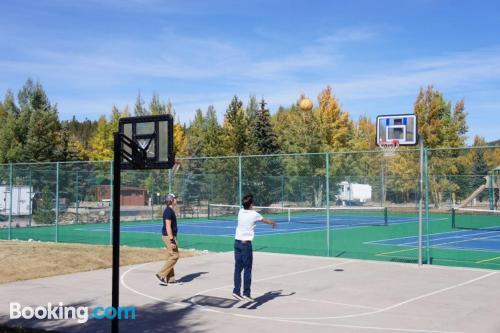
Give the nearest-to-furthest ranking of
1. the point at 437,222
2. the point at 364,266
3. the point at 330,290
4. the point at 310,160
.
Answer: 1. the point at 330,290
2. the point at 364,266
3. the point at 437,222
4. the point at 310,160

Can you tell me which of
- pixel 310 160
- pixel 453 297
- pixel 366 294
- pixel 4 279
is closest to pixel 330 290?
pixel 366 294

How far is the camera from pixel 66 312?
10562 millimetres

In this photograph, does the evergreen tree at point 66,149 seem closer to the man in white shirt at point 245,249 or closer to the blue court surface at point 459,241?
the blue court surface at point 459,241

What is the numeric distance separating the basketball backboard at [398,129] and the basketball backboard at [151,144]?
31.6 ft

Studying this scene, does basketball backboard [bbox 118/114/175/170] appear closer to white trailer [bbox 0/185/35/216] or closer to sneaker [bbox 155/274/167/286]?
sneaker [bbox 155/274/167/286]

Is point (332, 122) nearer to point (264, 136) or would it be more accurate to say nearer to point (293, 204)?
point (264, 136)

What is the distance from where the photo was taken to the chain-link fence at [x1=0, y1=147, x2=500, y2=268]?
2188 cm

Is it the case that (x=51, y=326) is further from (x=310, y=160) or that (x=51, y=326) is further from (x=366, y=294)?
(x=310, y=160)

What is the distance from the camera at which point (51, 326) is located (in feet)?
31.2

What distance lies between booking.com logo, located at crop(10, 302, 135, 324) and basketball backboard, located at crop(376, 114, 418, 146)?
348 inches

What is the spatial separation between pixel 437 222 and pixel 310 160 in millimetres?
12454

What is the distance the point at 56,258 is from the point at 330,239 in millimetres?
11183

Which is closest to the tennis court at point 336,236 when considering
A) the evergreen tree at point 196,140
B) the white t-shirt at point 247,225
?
the white t-shirt at point 247,225

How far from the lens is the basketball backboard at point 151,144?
826 centimetres
